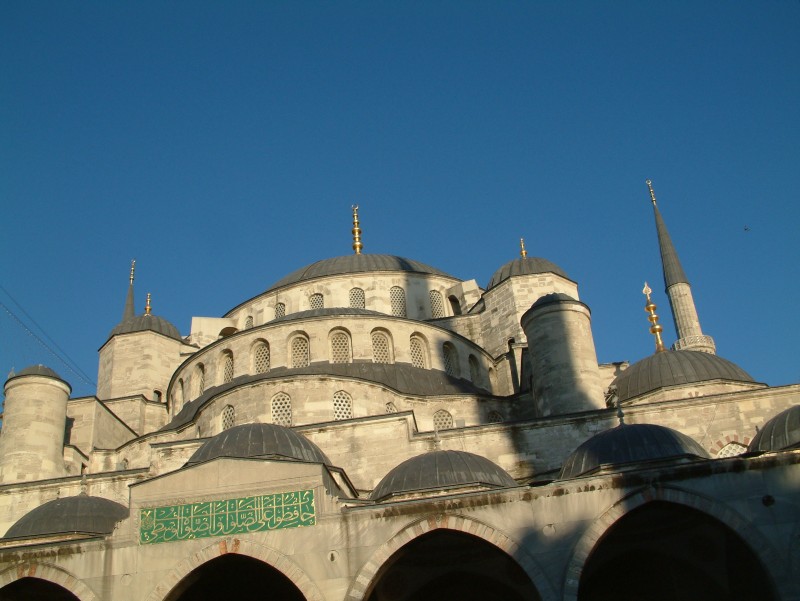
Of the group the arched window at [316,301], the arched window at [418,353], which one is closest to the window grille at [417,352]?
the arched window at [418,353]

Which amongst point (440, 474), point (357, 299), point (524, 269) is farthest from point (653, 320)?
point (440, 474)

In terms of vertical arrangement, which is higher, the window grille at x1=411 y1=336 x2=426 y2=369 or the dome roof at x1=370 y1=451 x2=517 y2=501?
the window grille at x1=411 y1=336 x2=426 y2=369

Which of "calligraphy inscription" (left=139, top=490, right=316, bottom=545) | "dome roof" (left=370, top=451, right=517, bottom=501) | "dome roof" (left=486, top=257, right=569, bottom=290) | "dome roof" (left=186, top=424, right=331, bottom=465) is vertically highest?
"dome roof" (left=486, top=257, right=569, bottom=290)

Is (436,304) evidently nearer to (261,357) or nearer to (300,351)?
(300,351)

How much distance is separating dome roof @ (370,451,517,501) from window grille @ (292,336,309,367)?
7665 millimetres

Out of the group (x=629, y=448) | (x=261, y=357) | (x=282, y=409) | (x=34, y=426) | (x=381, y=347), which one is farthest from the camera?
(x=381, y=347)

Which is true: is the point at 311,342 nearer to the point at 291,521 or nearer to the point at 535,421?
the point at 535,421

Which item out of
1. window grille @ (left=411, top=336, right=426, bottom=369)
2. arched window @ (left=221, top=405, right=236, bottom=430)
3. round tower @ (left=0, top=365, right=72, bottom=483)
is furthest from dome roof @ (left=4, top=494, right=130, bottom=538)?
window grille @ (left=411, top=336, right=426, bottom=369)

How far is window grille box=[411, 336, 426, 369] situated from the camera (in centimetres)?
2388

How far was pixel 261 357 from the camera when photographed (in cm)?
2334

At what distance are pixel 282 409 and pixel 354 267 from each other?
11027mm

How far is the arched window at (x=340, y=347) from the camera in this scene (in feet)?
75.7

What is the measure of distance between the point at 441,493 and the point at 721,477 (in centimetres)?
418

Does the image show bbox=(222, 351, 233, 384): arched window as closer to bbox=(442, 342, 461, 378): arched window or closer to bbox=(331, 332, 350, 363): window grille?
bbox=(331, 332, 350, 363): window grille
